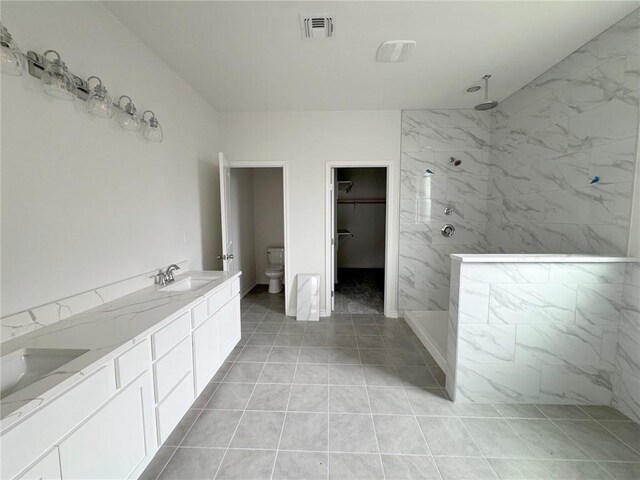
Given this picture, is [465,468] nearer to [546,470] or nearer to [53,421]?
[546,470]

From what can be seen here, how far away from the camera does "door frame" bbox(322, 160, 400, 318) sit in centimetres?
334

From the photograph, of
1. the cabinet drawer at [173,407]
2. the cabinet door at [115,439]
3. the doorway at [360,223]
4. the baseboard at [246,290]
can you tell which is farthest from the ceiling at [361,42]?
the doorway at [360,223]

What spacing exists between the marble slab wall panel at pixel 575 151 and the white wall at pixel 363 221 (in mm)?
3242

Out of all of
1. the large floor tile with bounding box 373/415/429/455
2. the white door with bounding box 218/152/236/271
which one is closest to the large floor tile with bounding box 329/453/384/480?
the large floor tile with bounding box 373/415/429/455

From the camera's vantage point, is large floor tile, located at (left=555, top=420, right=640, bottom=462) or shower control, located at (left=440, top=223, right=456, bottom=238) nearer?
large floor tile, located at (left=555, top=420, right=640, bottom=462)

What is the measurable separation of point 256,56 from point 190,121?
1.02 m

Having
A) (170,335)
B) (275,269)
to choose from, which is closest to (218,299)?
(170,335)

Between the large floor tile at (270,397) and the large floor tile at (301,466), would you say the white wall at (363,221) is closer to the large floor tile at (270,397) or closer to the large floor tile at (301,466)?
the large floor tile at (270,397)

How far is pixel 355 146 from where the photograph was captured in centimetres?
334

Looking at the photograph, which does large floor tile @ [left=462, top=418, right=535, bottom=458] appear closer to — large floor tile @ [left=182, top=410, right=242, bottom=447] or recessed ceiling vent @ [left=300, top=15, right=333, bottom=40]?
large floor tile @ [left=182, top=410, right=242, bottom=447]

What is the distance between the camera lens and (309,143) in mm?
3357

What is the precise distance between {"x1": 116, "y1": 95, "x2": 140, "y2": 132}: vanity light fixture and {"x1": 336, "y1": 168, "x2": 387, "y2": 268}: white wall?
466 cm

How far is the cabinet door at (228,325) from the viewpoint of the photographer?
7.04ft

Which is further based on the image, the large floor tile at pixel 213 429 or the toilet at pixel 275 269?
the toilet at pixel 275 269
